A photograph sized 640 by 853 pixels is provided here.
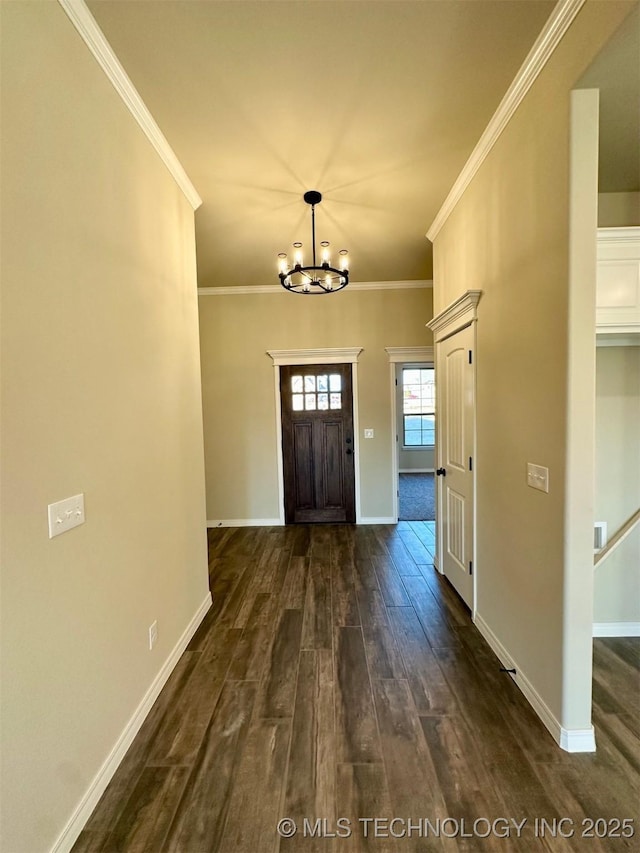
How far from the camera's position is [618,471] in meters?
2.28

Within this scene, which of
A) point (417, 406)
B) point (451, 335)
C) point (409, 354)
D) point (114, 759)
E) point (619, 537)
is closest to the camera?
point (114, 759)

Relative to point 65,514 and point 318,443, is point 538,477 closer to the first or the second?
point 65,514

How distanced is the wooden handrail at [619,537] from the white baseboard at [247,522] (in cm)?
343

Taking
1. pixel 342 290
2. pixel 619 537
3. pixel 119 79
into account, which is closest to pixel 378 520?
pixel 619 537

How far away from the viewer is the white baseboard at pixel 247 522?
477 cm

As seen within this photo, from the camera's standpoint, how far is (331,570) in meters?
3.38

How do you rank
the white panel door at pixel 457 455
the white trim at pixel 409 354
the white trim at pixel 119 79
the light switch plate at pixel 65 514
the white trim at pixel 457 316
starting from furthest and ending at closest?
the white trim at pixel 409 354, the white panel door at pixel 457 455, the white trim at pixel 457 316, the white trim at pixel 119 79, the light switch plate at pixel 65 514

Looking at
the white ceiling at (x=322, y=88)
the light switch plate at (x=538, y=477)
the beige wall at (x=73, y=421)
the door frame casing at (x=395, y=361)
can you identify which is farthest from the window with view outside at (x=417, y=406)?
the beige wall at (x=73, y=421)

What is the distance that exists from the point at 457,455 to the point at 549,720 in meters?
1.65

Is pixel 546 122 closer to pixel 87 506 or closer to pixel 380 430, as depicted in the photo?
pixel 87 506

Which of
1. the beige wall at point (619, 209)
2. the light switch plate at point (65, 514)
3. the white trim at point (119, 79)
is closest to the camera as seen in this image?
the light switch plate at point (65, 514)

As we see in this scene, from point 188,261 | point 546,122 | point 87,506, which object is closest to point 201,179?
point 188,261

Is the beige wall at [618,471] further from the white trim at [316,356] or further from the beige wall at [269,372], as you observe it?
the white trim at [316,356]

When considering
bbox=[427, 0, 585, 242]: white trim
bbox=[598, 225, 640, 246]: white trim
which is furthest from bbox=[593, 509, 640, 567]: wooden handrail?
bbox=[427, 0, 585, 242]: white trim
